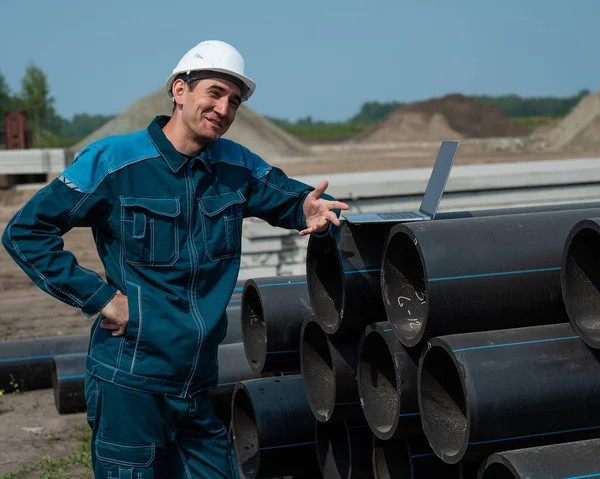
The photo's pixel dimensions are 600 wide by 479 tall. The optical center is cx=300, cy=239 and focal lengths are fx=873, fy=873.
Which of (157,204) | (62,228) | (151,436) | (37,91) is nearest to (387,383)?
(151,436)

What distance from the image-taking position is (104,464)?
11.1 feet

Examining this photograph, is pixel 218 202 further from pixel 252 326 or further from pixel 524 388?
pixel 252 326

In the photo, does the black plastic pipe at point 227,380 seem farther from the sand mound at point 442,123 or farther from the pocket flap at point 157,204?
the sand mound at point 442,123

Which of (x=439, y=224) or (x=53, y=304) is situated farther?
(x=53, y=304)

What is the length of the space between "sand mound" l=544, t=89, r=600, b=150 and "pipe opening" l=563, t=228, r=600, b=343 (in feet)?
112

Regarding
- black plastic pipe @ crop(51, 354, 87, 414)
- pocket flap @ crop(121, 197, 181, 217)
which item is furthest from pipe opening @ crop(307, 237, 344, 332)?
black plastic pipe @ crop(51, 354, 87, 414)

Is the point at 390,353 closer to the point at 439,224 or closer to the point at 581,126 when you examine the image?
the point at 439,224

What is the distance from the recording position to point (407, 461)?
3.87 meters

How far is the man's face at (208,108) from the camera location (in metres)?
3.38

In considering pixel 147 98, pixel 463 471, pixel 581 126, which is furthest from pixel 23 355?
pixel 581 126

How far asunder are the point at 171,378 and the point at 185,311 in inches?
10.4

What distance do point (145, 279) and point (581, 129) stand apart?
124ft

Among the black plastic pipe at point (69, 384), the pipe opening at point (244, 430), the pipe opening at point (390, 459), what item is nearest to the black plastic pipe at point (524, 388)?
the pipe opening at point (390, 459)

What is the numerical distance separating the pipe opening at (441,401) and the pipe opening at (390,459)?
0.59m
